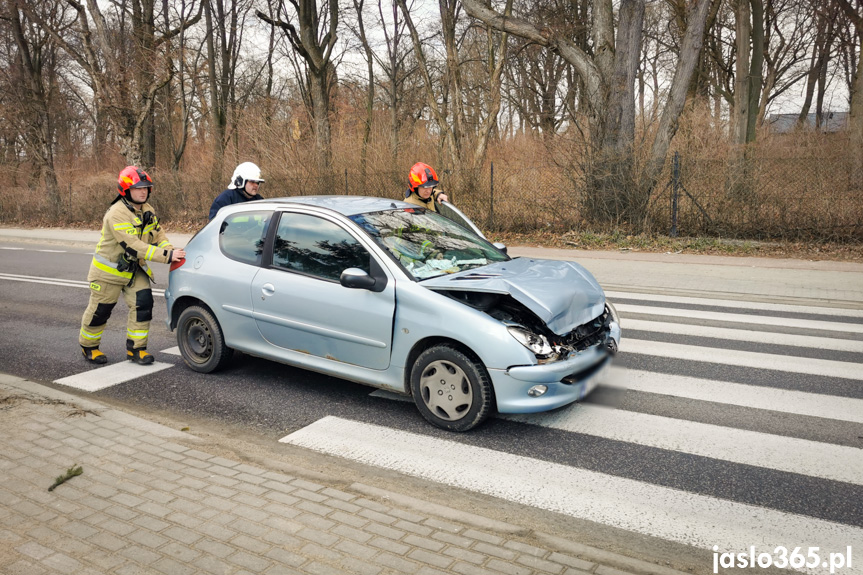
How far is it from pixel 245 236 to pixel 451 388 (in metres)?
2.47

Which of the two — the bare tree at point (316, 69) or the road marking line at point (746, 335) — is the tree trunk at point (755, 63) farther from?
the road marking line at point (746, 335)

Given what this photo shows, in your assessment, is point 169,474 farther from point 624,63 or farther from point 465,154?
point 465,154

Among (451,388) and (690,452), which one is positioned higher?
(451,388)

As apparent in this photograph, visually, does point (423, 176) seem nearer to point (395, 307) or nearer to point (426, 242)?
point (426, 242)

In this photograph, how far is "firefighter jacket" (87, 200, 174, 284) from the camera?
6.23 m

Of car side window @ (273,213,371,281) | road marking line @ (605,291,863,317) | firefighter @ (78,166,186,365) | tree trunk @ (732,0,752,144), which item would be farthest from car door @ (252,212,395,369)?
tree trunk @ (732,0,752,144)

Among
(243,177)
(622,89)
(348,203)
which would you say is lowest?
(348,203)

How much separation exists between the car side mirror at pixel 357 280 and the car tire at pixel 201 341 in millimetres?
1763

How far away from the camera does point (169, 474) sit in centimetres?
394

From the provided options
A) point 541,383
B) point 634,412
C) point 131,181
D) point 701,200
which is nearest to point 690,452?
point 634,412

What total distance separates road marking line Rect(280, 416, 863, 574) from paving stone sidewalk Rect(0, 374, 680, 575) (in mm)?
471

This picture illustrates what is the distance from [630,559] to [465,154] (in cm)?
1779

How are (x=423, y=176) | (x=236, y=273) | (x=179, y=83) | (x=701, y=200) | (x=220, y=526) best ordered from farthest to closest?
(x=179, y=83) → (x=701, y=200) → (x=423, y=176) → (x=236, y=273) → (x=220, y=526)

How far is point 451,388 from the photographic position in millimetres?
4703
